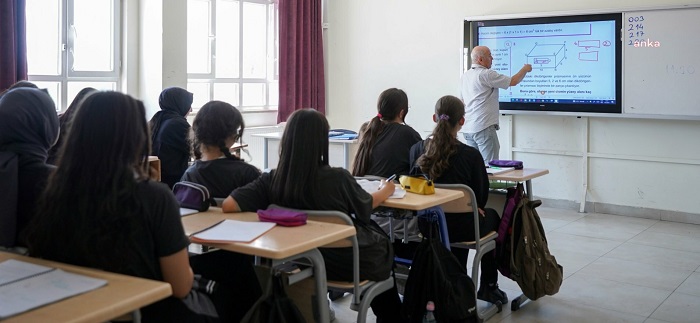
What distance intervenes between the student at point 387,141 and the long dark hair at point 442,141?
0.88ft

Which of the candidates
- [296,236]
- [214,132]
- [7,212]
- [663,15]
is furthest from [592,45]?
[7,212]

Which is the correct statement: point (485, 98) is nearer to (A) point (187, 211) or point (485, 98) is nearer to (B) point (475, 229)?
(B) point (475, 229)

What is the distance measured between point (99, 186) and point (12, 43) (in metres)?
4.24

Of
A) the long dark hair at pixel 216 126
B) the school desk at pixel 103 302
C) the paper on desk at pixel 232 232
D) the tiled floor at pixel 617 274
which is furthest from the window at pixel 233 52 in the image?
the school desk at pixel 103 302

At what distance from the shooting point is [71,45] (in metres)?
6.22

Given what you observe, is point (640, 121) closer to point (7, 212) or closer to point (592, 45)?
point (592, 45)

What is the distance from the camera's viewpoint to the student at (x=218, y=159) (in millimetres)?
3021

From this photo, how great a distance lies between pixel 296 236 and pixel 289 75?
593 centimetres

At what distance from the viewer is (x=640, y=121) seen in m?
6.45

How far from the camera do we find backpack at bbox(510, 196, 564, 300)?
3.71m

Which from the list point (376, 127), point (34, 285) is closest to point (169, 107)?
point (376, 127)

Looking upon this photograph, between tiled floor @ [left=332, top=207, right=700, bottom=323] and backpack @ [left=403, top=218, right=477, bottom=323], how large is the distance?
27.1 inches

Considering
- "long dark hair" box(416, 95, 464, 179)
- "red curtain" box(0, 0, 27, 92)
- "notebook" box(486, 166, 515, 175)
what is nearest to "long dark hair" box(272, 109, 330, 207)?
"long dark hair" box(416, 95, 464, 179)

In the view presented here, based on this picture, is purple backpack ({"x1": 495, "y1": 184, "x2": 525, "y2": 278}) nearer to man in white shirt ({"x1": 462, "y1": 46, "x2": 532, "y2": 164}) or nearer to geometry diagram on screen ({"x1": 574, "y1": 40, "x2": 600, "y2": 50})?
man in white shirt ({"x1": 462, "y1": 46, "x2": 532, "y2": 164})
